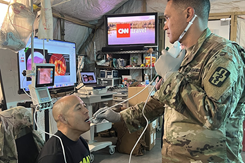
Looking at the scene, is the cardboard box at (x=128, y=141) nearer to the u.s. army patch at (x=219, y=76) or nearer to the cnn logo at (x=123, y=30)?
the cnn logo at (x=123, y=30)

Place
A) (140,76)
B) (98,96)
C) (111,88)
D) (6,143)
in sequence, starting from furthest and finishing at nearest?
(140,76), (111,88), (98,96), (6,143)

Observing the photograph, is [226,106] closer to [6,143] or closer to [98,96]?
[6,143]

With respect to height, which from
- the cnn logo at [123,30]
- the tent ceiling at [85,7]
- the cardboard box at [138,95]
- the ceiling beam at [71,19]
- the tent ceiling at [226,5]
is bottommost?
the cardboard box at [138,95]

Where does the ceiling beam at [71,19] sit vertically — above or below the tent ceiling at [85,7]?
below

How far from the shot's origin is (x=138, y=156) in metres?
2.96

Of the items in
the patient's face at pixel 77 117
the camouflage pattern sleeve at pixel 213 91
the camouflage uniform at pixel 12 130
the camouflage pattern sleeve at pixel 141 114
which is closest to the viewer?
the camouflage pattern sleeve at pixel 213 91

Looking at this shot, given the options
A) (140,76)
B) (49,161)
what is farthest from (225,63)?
(140,76)

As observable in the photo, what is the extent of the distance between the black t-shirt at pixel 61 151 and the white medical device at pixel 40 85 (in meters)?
0.42

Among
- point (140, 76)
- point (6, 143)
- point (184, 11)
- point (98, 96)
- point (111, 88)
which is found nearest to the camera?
point (6, 143)

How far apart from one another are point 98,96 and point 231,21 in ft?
10.8

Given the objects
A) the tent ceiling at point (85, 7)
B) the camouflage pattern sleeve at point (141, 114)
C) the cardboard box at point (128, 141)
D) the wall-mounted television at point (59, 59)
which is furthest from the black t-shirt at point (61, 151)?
the tent ceiling at point (85, 7)

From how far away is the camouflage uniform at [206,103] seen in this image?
2.78ft

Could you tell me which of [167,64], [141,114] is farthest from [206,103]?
[141,114]

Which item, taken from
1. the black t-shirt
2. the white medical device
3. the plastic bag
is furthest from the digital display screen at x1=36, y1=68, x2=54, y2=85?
the black t-shirt
